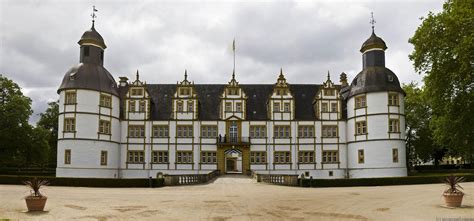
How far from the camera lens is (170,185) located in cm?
3173

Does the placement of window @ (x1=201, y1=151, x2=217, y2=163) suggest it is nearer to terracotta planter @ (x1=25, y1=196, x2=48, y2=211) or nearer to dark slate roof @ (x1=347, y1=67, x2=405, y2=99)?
dark slate roof @ (x1=347, y1=67, x2=405, y2=99)

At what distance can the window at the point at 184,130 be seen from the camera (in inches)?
1835

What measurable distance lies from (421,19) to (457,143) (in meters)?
8.74

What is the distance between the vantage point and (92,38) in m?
45.3

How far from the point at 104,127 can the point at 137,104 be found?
4717 millimetres

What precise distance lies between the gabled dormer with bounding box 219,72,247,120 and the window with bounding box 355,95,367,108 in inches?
448

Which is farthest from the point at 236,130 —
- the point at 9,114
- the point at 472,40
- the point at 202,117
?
the point at 472,40

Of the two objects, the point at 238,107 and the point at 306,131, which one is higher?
the point at 238,107

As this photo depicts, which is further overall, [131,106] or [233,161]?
[233,161]

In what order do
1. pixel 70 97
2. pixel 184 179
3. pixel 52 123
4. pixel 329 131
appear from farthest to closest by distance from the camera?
pixel 52 123
pixel 329 131
pixel 70 97
pixel 184 179

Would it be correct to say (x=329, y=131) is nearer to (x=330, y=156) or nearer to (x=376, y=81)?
(x=330, y=156)

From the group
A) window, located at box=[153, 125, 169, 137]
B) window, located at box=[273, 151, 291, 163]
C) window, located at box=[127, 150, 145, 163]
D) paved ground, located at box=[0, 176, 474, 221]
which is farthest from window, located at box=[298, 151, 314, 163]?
paved ground, located at box=[0, 176, 474, 221]

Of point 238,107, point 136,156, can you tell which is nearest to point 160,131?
point 136,156

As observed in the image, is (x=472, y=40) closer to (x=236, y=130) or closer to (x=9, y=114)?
(x=236, y=130)
